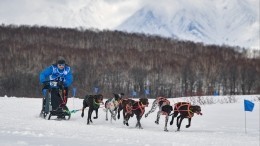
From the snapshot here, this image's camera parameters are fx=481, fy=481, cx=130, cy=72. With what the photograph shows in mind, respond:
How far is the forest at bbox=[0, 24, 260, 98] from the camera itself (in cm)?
11856

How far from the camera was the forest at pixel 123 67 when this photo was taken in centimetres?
11856

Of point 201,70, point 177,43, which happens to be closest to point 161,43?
point 177,43

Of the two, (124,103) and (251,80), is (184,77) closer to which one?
(251,80)

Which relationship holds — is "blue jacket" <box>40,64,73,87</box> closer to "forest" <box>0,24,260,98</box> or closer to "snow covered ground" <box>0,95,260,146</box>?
"snow covered ground" <box>0,95,260,146</box>

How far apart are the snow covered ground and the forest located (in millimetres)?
81677

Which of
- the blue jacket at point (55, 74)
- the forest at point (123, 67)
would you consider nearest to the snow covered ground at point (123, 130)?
the blue jacket at point (55, 74)

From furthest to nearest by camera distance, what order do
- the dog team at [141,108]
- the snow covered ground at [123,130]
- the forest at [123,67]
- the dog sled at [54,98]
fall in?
1. the forest at [123,67]
2. the dog sled at [54,98]
3. the dog team at [141,108]
4. the snow covered ground at [123,130]

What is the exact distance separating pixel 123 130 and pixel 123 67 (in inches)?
4703

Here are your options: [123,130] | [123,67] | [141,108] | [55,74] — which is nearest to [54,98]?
[55,74]

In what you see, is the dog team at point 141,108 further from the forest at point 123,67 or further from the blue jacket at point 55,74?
the forest at point 123,67

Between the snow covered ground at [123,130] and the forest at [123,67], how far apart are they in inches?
3216

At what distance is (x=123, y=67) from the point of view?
132375 millimetres

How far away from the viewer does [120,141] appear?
30.5ft

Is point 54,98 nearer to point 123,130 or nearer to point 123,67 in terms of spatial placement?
point 123,130
